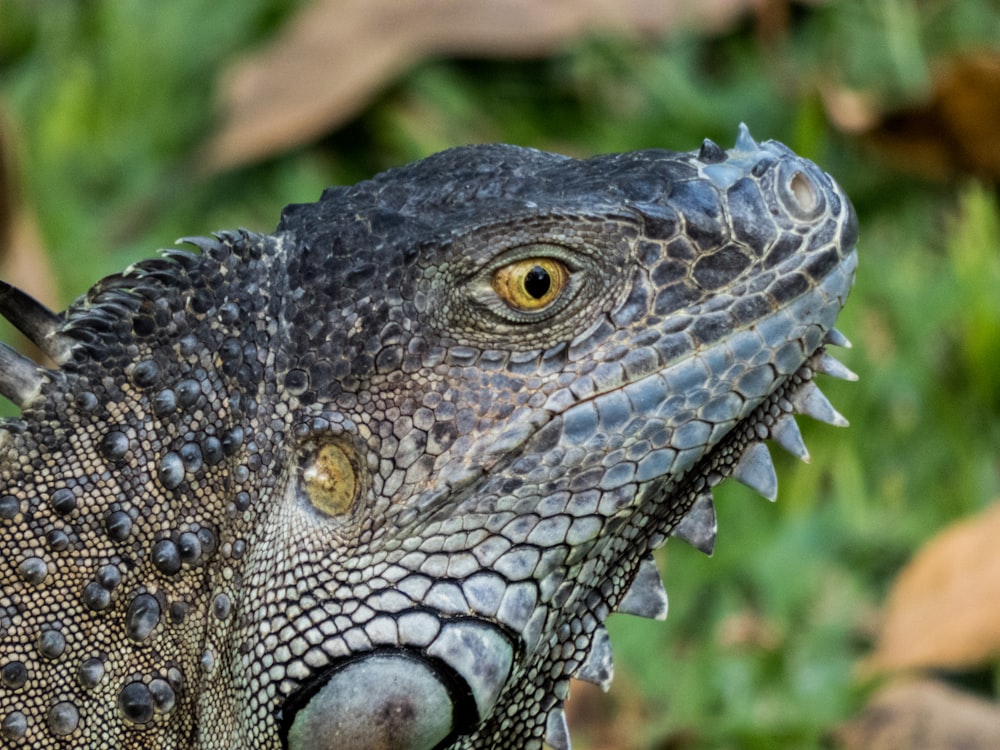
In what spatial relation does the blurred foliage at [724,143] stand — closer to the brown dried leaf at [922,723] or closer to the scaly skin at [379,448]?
the brown dried leaf at [922,723]

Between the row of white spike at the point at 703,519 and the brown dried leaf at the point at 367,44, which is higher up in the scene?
the brown dried leaf at the point at 367,44

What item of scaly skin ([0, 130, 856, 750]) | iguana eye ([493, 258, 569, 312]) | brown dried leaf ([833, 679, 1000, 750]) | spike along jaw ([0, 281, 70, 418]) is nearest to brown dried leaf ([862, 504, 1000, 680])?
brown dried leaf ([833, 679, 1000, 750])

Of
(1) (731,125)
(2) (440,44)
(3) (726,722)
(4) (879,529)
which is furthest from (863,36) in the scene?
(3) (726,722)

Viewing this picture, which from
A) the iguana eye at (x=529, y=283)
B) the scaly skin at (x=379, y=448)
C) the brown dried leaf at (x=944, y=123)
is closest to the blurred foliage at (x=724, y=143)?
the brown dried leaf at (x=944, y=123)

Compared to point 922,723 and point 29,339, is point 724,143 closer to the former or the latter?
point 922,723

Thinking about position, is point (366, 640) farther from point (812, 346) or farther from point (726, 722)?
point (726, 722)

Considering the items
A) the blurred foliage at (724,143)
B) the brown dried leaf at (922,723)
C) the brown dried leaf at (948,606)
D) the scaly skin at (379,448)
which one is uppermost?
the blurred foliage at (724,143)

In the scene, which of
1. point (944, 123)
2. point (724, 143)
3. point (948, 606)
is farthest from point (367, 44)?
point (948, 606)

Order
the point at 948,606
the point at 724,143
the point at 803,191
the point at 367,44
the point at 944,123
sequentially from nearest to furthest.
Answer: the point at 803,191 < the point at 948,606 < the point at 944,123 < the point at 724,143 < the point at 367,44
